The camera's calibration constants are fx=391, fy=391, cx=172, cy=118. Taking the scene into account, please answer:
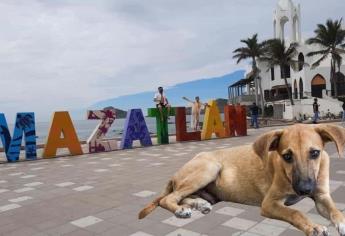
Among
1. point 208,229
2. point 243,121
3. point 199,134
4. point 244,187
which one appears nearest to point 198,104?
point 199,134

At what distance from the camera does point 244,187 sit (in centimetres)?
244

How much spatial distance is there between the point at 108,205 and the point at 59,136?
34.4 feet

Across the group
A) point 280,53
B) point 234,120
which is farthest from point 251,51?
point 234,120

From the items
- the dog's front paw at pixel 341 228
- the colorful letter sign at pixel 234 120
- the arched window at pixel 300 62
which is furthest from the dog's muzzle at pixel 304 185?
the arched window at pixel 300 62

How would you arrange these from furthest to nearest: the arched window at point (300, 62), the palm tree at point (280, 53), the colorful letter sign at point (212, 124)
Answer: the arched window at point (300, 62) < the palm tree at point (280, 53) < the colorful letter sign at point (212, 124)

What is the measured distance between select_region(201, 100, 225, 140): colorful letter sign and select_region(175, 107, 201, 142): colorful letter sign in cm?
54

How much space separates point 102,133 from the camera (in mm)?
18188

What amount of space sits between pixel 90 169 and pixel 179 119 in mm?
8889

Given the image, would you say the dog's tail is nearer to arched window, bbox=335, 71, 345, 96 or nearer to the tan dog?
the tan dog

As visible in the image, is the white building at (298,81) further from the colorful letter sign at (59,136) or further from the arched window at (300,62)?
the colorful letter sign at (59,136)

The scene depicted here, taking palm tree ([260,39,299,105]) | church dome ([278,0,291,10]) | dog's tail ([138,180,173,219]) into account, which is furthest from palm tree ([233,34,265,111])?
dog's tail ([138,180,173,219])

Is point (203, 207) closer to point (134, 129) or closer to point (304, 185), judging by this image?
point (304, 185)

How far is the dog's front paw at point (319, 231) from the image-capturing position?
1.81 meters

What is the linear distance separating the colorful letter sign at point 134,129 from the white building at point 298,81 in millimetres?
32350
